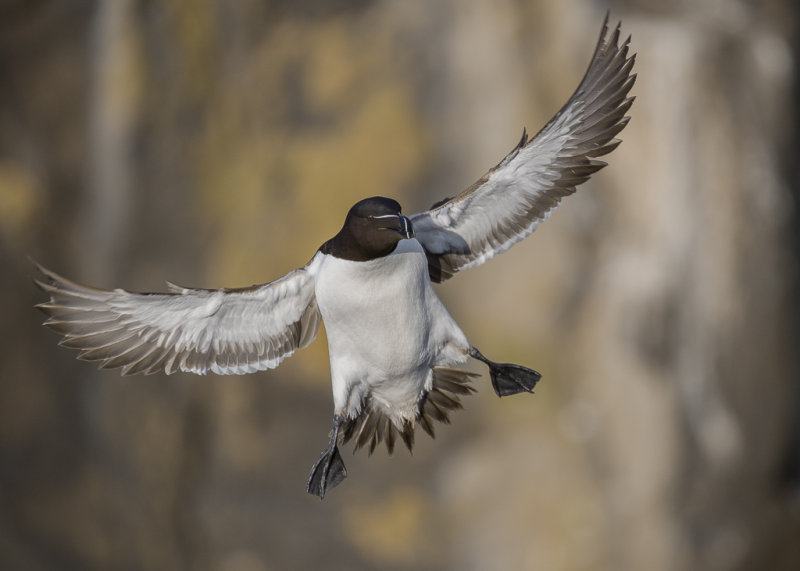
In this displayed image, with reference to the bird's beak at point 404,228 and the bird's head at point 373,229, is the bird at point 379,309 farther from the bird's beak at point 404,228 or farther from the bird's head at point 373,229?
the bird's beak at point 404,228

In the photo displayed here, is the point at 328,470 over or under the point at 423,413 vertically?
under

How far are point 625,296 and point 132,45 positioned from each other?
364 cm

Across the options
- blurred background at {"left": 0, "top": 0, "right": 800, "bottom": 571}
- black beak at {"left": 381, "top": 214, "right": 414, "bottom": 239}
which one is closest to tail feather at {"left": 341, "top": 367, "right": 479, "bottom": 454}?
black beak at {"left": 381, "top": 214, "right": 414, "bottom": 239}

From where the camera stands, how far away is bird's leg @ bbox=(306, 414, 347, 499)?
2.45 m

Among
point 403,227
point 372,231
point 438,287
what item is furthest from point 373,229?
point 438,287

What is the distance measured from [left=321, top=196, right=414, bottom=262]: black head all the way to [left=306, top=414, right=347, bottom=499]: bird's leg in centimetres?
52

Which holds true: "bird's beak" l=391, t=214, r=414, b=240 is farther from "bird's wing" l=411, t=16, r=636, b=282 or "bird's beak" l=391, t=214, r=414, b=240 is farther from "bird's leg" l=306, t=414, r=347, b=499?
"bird's leg" l=306, t=414, r=347, b=499

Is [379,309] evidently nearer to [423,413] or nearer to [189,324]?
[423,413]

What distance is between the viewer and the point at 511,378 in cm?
266

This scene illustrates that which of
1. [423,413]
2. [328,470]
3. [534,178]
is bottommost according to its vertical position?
[328,470]

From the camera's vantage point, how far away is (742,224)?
16.5 feet

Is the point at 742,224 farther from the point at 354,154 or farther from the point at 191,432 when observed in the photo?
the point at 191,432

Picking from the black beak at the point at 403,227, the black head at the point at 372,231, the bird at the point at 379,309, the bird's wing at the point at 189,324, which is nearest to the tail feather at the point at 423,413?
the bird at the point at 379,309

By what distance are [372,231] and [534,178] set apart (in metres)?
0.73
